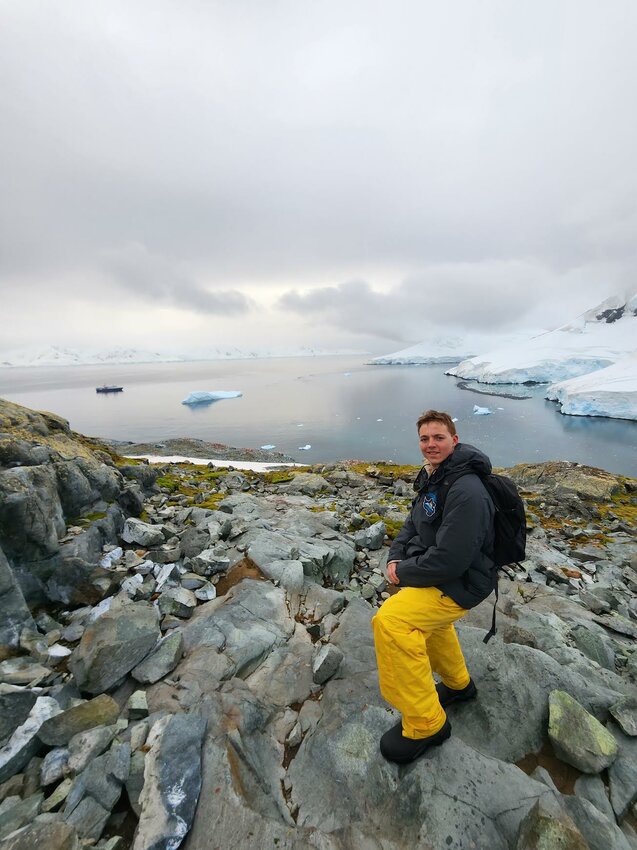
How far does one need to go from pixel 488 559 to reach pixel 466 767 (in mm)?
1813

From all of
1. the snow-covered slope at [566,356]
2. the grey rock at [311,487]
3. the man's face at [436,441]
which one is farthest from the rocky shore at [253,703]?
the snow-covered slope at [566,356]

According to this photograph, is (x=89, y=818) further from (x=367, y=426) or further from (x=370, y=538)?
(x=367, y=426)

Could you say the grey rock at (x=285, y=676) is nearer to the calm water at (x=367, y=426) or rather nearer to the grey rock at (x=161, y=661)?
the grey rock at (x=161, y=661)

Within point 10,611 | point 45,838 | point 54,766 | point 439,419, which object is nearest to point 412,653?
point 439,419

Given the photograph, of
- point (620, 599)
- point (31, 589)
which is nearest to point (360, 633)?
point (31, 589)

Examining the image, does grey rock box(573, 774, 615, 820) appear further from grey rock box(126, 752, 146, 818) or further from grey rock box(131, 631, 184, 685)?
grey rock box(131, 631, 184, 685)

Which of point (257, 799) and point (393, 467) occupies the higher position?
point (257, 799)

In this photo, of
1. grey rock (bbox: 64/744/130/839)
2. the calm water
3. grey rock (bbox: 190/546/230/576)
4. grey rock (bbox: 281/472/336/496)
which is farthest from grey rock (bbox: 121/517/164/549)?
the calm water

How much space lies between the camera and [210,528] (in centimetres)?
757

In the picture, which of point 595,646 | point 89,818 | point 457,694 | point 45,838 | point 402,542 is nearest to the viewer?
point 45,838

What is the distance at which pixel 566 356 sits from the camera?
104 m

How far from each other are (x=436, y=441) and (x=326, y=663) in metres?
3.03

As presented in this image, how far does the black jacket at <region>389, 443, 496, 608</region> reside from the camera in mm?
3123

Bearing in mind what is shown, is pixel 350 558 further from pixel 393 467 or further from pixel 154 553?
pixel 393 467
